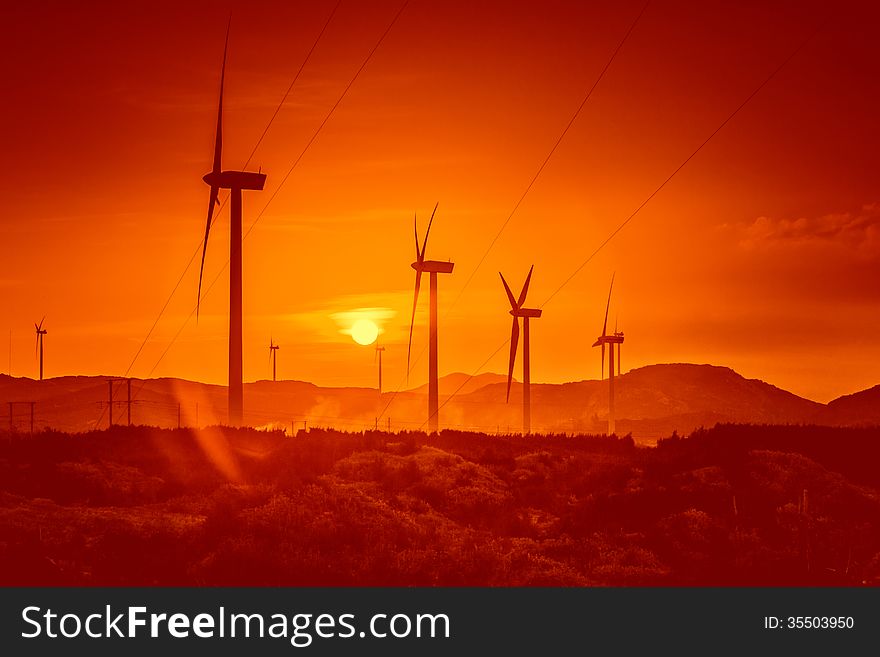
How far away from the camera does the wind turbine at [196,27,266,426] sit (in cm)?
5712

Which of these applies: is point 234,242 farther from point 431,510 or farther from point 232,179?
point 431,510

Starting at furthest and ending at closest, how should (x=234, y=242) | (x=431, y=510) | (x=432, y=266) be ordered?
(x=432, y=266), (x=234, y=242), (x=431, y=510)

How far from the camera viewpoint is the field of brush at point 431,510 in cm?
2891

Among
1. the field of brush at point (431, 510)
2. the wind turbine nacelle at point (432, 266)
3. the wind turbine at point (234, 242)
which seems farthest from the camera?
the wind turbine nacelle at point (432, 266)

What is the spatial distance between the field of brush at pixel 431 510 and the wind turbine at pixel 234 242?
4355 millimetres

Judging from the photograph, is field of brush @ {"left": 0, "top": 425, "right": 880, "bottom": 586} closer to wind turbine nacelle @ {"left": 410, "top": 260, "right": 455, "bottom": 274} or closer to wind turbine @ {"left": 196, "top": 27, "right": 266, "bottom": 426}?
wind turbine @ {"left": 196, "top": 27, "right": 266, "bottom": 426}

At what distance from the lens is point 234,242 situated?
59688mm

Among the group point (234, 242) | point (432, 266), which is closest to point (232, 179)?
point (234, 242)

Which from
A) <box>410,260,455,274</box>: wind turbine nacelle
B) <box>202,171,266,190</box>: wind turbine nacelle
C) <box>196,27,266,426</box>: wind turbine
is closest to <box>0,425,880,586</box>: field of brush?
<box>196,27,266,426</box>: wind turbine

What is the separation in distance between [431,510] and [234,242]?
26.6 meters

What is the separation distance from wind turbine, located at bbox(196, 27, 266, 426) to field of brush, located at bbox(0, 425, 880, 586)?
4.35m

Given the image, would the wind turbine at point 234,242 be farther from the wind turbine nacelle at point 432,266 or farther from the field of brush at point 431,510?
the wind turbine nacelle at point 432,266

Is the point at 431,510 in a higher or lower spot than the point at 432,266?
lower

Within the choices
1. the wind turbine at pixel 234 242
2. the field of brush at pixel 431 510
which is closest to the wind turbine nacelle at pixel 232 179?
the wind turbine at pixel 234 242
